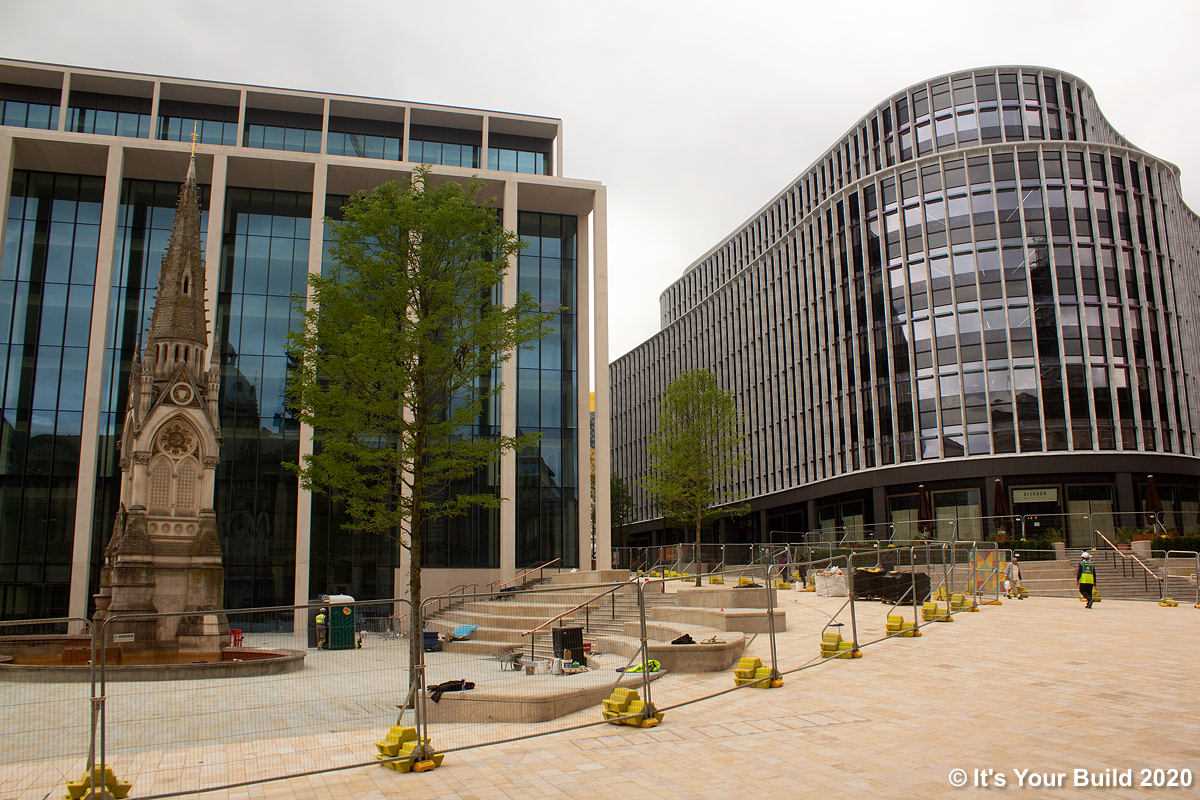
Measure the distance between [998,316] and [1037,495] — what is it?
11080 mm

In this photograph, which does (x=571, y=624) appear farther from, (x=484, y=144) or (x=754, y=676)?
(x=484, y=144)

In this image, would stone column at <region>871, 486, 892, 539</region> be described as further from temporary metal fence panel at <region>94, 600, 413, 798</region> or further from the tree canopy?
temporary metal fence panel at <region>94, 600, 413, 798</region>

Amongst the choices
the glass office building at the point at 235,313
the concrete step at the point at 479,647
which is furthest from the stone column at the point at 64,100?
the concrete step at the point at 479,647

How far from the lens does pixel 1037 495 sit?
51531 mm

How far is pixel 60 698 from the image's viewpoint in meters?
9.11

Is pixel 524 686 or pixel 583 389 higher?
pixel 583 389

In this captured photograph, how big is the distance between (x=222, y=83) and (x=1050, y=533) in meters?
46.2

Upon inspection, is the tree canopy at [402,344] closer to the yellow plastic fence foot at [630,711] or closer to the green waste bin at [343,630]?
the green waste bin at [343,630]

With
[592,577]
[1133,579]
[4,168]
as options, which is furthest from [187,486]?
[1133,579]

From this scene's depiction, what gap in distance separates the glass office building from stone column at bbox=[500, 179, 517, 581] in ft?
0.33

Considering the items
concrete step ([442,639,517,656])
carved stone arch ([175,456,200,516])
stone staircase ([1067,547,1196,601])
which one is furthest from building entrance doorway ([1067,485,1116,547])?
carved stone arch ([175,456,200,516])

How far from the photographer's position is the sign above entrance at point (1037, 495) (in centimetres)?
5128

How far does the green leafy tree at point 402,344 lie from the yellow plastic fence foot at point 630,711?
6.72 metres

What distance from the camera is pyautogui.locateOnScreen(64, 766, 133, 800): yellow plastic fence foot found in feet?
26.5
